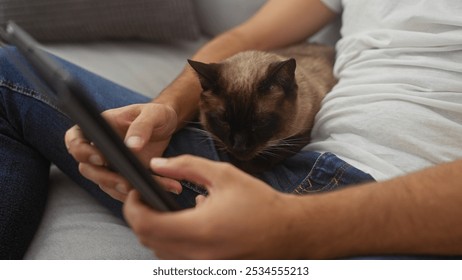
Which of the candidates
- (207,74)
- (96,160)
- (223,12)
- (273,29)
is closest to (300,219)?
(96,160)

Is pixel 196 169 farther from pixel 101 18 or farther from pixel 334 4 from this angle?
pixel 101 18

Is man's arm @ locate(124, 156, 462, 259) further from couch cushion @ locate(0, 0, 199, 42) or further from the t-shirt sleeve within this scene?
couch cushion @ locate(0, 0, 199, 42)

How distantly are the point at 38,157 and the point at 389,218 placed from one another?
80cm

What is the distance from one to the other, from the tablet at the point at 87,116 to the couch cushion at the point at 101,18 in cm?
101

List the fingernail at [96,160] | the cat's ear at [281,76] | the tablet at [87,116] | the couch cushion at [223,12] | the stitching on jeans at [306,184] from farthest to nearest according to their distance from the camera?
1. the couch cushion at [223,12]
2. the cat's ear at [281,76]
3. the stitching on jeans at [306,184]
4. the fingernail at [96,160]
5. the tablet at [87,116]

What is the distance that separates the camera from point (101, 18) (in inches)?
60.2

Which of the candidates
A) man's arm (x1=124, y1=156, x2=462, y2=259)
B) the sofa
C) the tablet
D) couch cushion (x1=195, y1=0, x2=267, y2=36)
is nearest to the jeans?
man's arm (x1=124, y1=156, x2=462, y2=259)

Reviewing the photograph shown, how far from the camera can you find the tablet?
473mm

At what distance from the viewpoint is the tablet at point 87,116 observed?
18.6 inches

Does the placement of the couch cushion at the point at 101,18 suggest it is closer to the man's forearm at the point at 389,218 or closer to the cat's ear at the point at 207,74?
the cat's ear at the point at 207,74

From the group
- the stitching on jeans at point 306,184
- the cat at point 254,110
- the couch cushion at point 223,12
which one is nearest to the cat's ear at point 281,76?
the cat at point 254,110

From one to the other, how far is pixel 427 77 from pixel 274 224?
1.61 feet

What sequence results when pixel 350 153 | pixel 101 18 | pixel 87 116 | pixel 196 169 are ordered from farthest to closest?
pixel 101 18, pixel 350 153, pixel 196 169, pixel 87 116

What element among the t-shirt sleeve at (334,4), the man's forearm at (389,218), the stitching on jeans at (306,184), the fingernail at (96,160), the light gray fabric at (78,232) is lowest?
the light gray fabric at (78,232)
